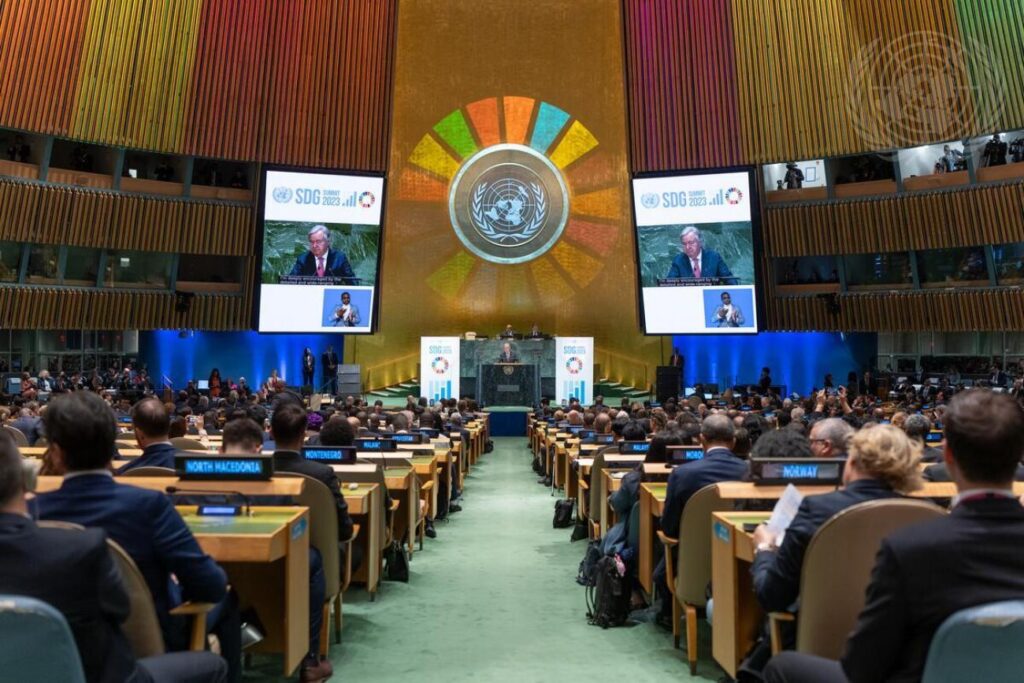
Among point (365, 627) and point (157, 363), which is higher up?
point (157, 363)

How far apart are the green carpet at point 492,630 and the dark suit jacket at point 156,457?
1.05 metres

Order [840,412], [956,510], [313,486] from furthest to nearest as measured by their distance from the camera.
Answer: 1. [840,412]
2. [313,486]
3. [956,510]

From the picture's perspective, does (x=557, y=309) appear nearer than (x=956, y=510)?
No

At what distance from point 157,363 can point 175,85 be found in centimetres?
660

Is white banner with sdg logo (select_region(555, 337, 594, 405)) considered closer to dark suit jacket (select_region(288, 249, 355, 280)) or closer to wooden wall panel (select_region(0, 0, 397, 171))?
dark suit jacket (select_region(288, 249, 355, 280))

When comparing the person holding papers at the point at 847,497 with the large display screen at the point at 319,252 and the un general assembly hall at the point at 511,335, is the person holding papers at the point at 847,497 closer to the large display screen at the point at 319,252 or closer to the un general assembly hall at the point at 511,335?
the un general assembly hall at the point at 511,335

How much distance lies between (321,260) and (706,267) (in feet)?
25.8

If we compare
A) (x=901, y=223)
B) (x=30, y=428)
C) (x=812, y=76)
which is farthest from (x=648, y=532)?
(x=812, y=76)

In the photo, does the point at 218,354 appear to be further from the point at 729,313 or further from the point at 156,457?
the point at 156,457

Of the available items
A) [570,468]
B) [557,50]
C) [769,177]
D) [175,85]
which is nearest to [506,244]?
[557,50]

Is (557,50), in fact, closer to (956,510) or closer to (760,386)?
(760,386)

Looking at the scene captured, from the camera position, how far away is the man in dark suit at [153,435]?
443 centimetres

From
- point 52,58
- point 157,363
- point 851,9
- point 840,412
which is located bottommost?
point 840,412

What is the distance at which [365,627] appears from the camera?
5.19 metres
